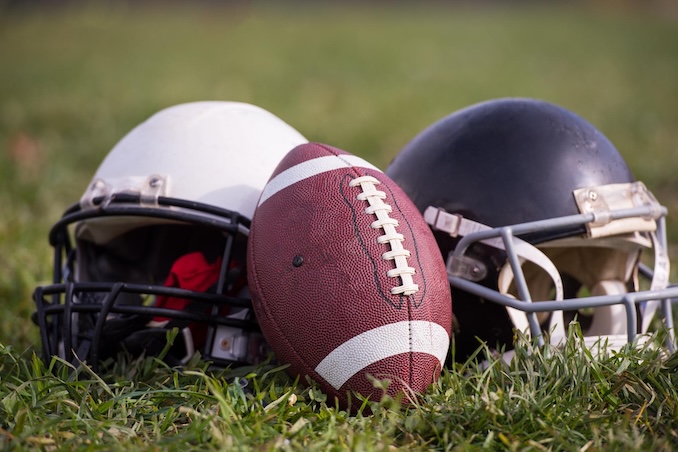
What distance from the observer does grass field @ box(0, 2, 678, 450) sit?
174 centimetres

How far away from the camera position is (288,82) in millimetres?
9188

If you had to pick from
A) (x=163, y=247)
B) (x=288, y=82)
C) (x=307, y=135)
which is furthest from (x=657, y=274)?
(x=288, y=82)

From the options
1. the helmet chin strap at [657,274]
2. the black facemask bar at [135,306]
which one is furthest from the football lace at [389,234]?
the helmet chin strap at [657,274]

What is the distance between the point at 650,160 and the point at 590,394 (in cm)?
386

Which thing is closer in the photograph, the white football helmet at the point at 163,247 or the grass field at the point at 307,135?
the grass field at the point at 307,135

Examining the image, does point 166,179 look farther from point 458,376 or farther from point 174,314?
point 458,376

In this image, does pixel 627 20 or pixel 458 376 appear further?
pixel 627 20

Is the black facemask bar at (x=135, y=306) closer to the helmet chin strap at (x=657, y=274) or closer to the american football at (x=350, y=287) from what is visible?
the american football at (x=350, y=287)

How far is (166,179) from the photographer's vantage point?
2.29 m

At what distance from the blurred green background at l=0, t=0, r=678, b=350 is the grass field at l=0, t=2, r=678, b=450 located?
28mm

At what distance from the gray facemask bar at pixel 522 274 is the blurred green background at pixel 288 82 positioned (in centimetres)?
144

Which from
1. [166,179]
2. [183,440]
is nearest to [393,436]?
[183,440]

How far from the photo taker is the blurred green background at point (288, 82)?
15.2ft

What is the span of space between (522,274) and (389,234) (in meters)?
0.43
